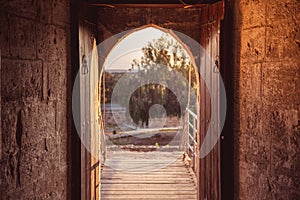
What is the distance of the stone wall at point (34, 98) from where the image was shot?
2.38 metres

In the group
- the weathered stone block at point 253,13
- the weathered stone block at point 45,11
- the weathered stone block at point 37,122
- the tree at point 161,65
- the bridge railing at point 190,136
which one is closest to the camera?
the weathered stone block at point 37,122

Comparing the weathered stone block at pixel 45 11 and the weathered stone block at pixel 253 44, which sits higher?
the weathered stone block at pixel 45 11

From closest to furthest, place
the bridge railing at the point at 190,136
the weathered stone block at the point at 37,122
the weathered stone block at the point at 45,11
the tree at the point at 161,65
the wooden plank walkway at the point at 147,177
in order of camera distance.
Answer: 1. the weathered stone block at the point at 37,122
2. the weathered stone block at the point at 45,11
3. the wooden plank walkway at the point at 147,177
4. the bridge railing at the point at 190,136
5. the tree at the point at 161,65

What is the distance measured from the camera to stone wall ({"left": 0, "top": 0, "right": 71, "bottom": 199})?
2.38 meters

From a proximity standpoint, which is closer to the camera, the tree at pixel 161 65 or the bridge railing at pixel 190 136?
the bridge railing at pixel 190 136

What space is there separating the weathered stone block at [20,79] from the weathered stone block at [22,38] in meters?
0.06

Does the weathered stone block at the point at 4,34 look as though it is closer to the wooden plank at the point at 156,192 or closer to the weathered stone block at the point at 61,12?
the weathered stone block at the point at 61,12

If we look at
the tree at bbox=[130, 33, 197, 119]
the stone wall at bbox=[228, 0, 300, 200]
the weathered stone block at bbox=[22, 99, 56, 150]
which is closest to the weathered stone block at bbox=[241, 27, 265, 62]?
the stone wall at bbox=[228, 0, 300, 200]

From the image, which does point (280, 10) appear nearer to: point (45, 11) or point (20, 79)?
point (45, 11)

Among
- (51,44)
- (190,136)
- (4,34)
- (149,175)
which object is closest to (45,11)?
(51,44)

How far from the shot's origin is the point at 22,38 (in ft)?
8.35

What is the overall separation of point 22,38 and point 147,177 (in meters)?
4.15

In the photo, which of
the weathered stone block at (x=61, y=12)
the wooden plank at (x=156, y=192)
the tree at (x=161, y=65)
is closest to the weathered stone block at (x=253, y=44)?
the weathered stone block at (x=61, y=12)

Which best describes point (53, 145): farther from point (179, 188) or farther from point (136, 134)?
point (136, 134)
